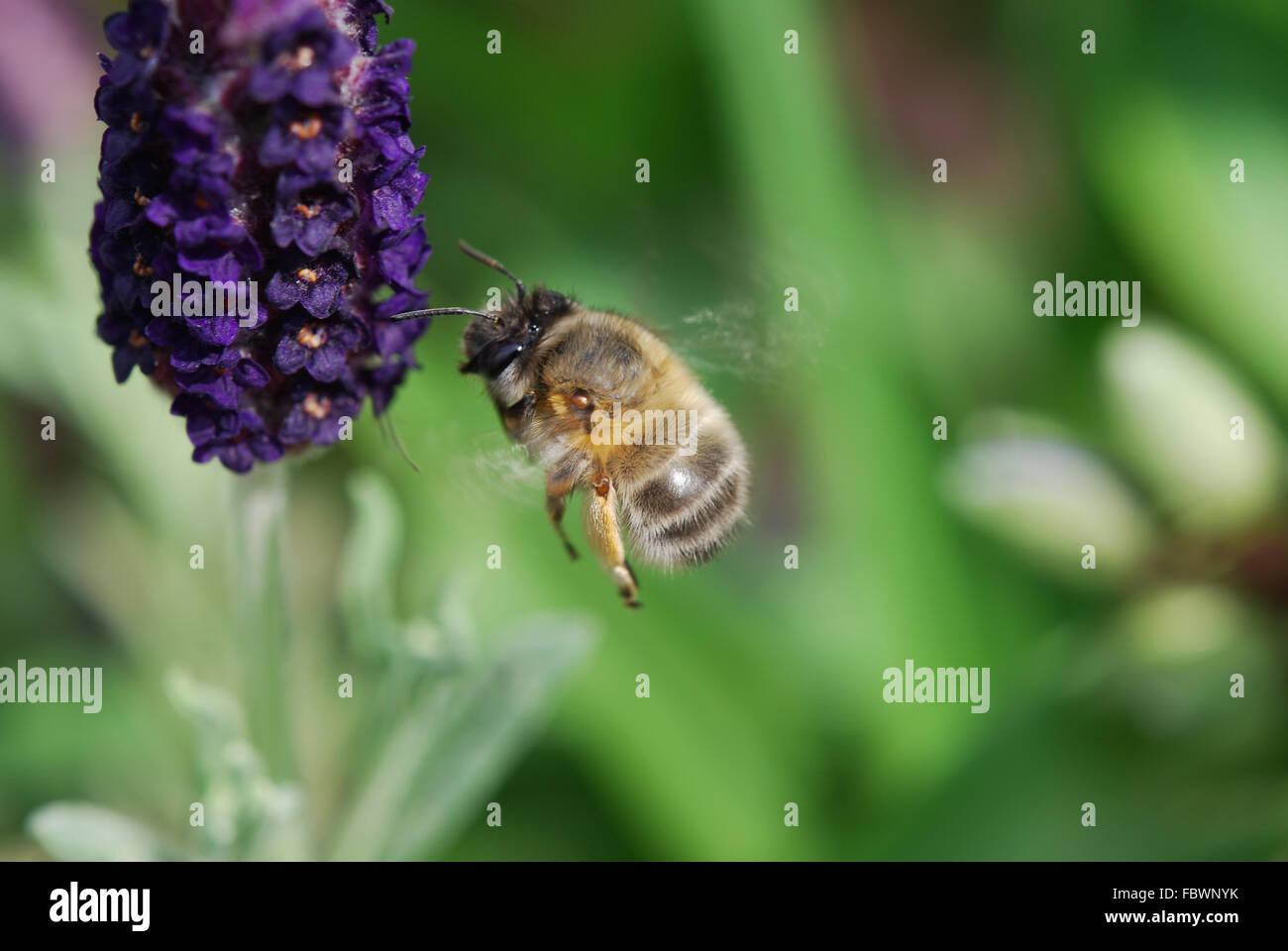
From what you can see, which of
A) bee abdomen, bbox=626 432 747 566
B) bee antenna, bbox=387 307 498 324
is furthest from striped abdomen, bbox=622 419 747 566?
bee antenna, bbox=387 307 498 324

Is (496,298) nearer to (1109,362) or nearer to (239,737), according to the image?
(239,737)

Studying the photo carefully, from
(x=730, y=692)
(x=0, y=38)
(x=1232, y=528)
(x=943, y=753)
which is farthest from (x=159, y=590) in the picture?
(x=1232, y=528)

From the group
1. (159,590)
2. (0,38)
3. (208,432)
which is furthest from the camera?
(0,38)

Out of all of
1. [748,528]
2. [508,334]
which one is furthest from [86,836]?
[748,528]

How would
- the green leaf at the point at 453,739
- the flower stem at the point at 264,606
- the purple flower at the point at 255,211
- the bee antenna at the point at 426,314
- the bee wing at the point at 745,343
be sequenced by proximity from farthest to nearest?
the green leaf at the point at 453,739
the bee wing at the point at 745,343
the flower stem at the point at 264,606
the bee antenna at the point at 426,314
the purple flower at the point at 255,211

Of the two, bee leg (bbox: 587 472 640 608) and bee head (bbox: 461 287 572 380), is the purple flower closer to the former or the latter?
bee head (bbox: 461 287 572 380)

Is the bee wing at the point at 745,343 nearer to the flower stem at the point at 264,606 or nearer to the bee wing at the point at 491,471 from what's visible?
the bee wing at the point at 491,471

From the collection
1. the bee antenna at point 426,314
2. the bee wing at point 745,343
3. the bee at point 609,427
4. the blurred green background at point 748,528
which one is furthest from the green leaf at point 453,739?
the bee antenna at point 426,314
